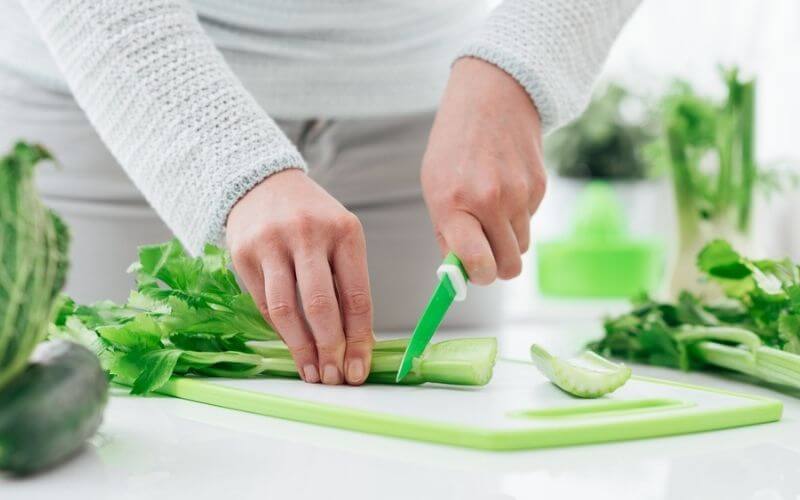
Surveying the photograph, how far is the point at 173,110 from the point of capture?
0.83 metres

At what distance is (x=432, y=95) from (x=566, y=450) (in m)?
0.86

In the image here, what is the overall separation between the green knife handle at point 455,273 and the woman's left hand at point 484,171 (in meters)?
0.01

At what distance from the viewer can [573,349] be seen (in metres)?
1.19

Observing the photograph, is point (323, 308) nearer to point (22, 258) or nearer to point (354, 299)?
point (354, 299)

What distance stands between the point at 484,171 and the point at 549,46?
186 millimetres

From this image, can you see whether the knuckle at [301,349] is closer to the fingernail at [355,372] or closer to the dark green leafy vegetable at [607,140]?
the fingernail at [355,372]

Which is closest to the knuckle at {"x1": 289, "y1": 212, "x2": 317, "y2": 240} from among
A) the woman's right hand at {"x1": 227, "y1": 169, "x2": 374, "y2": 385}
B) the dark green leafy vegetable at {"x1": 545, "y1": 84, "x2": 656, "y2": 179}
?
the woman's right hand at {"x1": 227, "y1": 169, "x2": 374, "y2": 385}

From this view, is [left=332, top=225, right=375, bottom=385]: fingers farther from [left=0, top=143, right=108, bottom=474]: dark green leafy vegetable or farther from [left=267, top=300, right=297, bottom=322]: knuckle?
[left=0, top=143, right=108, bottom=474]: dark green leafy vegetable

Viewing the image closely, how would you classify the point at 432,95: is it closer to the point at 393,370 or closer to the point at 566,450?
the point at 393,370

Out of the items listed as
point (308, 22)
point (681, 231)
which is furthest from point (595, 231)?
point (308, 22)

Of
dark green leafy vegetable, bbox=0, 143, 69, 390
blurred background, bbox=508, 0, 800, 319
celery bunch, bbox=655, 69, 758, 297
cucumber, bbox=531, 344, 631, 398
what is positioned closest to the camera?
dark green leafy vegetable, bbox=0, 143, 69, 390

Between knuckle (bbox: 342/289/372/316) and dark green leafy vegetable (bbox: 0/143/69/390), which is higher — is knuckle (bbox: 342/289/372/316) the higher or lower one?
the lower one

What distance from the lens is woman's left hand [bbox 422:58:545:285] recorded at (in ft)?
2.75

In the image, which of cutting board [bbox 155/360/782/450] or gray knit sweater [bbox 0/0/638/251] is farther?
gray knit sweater [bbox 0/0/638/251]
